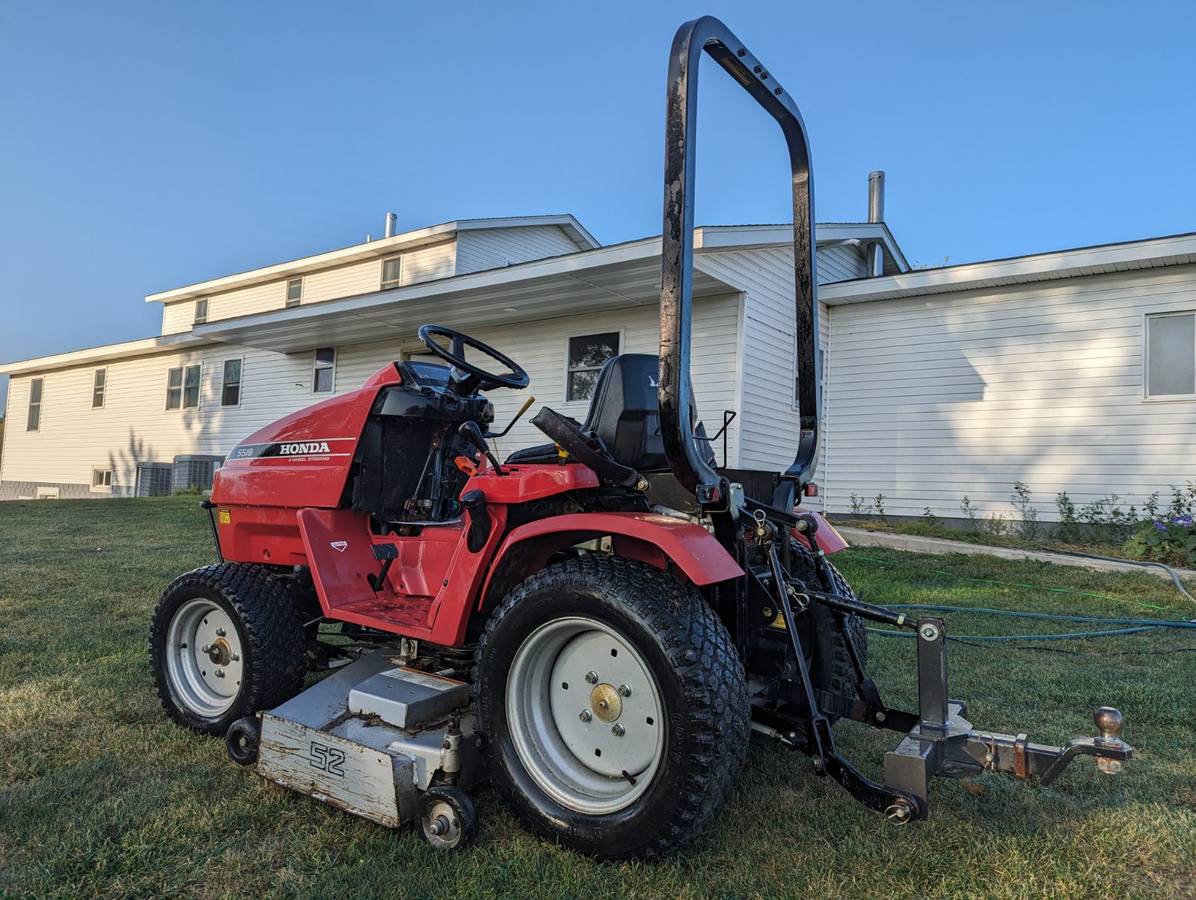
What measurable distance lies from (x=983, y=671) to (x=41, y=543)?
397 inches

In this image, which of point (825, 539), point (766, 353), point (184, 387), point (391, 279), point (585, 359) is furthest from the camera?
point (184, 387)

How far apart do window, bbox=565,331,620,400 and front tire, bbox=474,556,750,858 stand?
9.69 meters

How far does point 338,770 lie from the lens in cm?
240

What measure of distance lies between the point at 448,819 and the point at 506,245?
15.6 metres

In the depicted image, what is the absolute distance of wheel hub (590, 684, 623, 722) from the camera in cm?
228

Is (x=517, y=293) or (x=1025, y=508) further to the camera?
(x=517, y=293)

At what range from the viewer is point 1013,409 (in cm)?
1025

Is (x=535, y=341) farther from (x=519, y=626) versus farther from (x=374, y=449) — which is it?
(x=519, y=626)

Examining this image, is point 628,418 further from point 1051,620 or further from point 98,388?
point 98,388

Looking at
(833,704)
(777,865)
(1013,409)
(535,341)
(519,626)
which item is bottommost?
(777,865)

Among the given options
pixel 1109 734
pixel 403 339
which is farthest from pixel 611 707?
pixel 403 339

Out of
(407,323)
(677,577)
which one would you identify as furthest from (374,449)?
(407,323)

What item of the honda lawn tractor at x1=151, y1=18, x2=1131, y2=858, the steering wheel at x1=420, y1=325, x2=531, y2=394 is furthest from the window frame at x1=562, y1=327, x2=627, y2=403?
the honda lawn tractor at x1=151, y1=18, x2=1131, y2=858

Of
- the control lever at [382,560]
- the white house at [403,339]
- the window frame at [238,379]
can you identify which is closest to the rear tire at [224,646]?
the control lever at [382,560]
